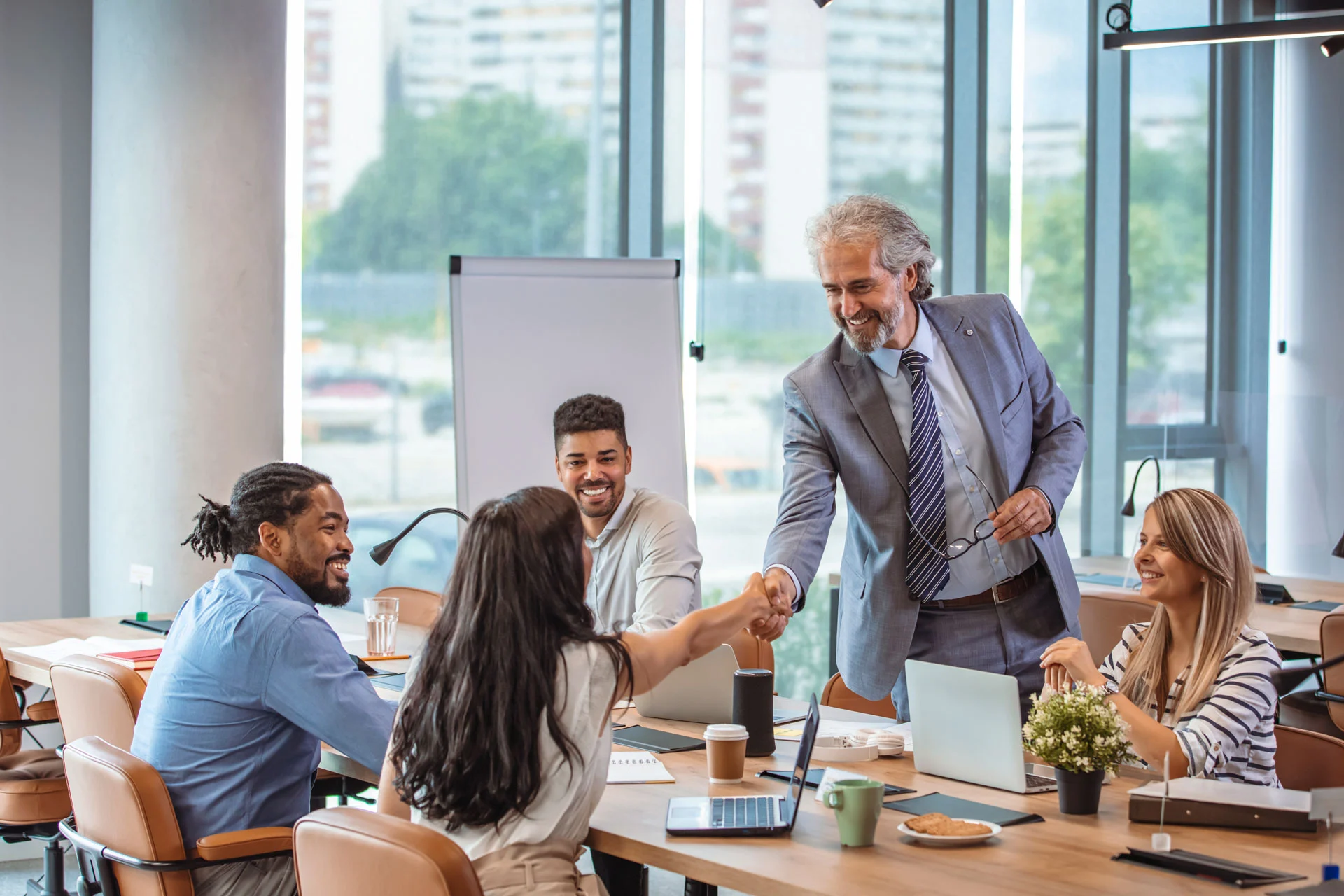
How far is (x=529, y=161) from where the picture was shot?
19.1ft

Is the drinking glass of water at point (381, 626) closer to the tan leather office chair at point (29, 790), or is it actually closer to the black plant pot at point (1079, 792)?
the tan leather office chair at point (29, 790)

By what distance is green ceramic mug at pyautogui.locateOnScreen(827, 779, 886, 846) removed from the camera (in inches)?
75.9

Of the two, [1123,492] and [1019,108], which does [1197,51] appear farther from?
[1123,492]

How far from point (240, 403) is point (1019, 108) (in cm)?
428

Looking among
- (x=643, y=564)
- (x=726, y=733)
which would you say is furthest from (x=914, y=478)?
(x=643, y=564)

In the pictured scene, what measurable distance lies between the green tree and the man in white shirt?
234cm

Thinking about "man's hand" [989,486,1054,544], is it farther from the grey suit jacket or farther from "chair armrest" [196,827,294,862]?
"chair armrest" [196,827,294,862]

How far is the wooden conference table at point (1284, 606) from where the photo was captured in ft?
14.5

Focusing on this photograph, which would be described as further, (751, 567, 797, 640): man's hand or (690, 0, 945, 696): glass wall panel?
(690, 0, 945, 696): glass wall panel

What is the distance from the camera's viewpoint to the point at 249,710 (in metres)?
2.51

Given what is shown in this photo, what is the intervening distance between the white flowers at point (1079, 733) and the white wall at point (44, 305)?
4.31 m

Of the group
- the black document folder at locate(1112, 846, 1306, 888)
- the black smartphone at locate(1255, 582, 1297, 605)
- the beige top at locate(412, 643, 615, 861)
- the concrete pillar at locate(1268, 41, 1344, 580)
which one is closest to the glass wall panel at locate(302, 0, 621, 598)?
the black smartphone at locate(1255, 582, 1297, 605)

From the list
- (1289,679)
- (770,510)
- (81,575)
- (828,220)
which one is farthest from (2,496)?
(1289,679)

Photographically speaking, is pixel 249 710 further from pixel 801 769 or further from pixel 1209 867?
pixel 1209 867
